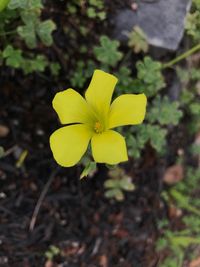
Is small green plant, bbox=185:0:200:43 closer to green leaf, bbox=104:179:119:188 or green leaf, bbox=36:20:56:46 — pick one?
green leaf, bbox=36:20:56:46

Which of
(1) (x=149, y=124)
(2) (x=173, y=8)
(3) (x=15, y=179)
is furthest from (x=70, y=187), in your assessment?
(2) (x=173, y=8)

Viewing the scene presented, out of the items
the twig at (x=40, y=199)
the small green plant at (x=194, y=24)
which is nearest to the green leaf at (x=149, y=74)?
the small green plant at (x=194, y=24)

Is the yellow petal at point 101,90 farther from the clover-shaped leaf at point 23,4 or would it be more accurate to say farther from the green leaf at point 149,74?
the green leaf at point 149,74

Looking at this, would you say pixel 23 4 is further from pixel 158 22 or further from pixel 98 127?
pixel 158 22

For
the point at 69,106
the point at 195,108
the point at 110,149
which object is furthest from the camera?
the point at 195,108

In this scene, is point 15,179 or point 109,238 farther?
point 109,238

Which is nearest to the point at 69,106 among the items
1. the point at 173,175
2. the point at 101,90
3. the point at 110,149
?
the point at 101,90

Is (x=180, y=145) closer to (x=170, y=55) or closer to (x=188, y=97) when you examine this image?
(x=188, y=97)
